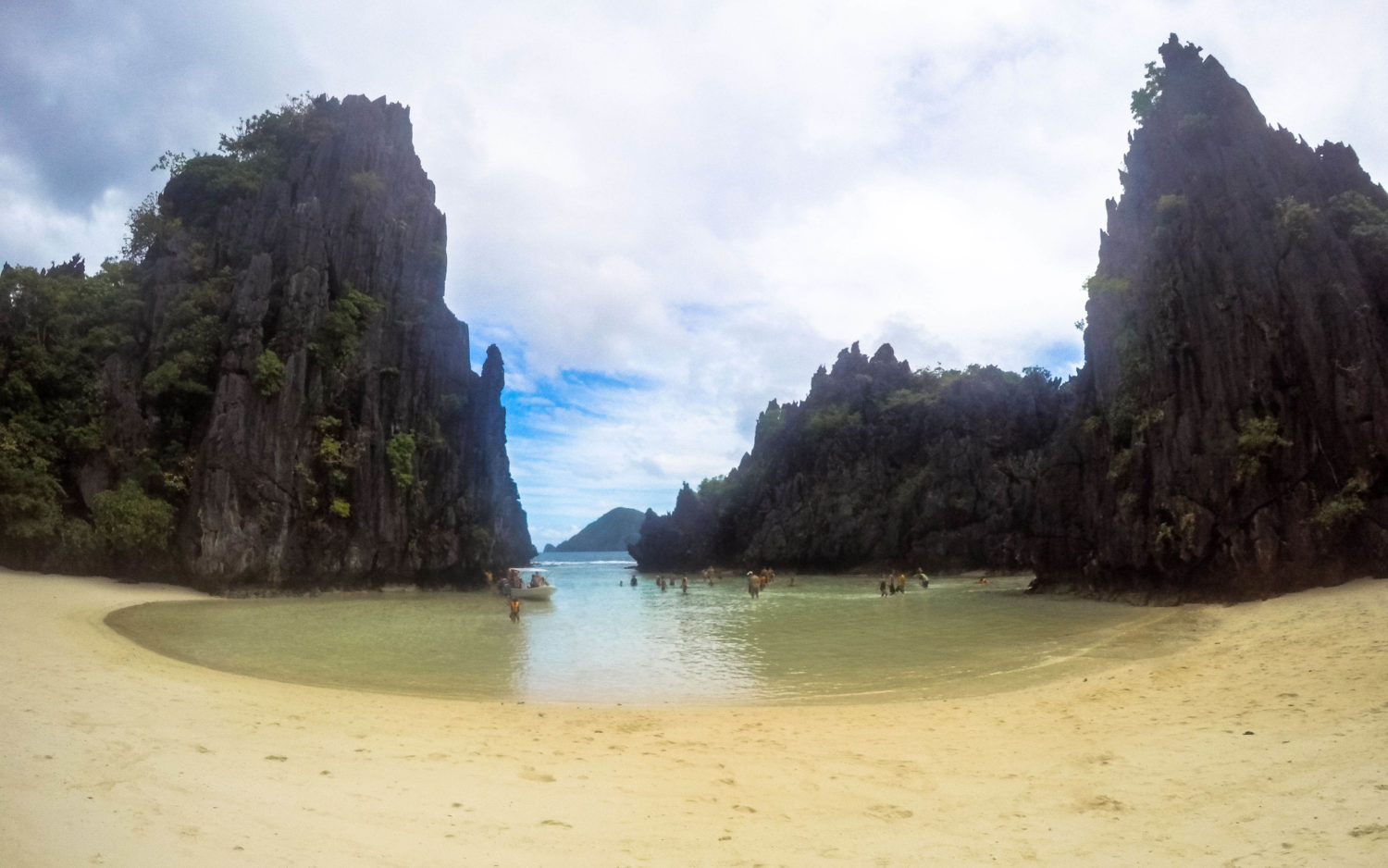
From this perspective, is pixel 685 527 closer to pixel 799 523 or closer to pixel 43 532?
pixel 799 523

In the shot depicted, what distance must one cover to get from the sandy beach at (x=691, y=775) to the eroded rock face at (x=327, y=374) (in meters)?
24.0

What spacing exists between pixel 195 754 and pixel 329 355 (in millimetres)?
34505

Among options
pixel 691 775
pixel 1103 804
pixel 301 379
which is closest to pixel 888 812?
pixel 1103 804

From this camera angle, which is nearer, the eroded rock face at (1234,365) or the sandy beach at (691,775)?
the sandy beach at (691,775)

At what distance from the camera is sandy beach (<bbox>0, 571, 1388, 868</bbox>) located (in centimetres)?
431

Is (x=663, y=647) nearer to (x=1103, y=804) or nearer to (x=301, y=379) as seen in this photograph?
(x=1103, y=804)

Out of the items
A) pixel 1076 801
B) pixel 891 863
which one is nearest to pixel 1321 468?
pixel 1076 801

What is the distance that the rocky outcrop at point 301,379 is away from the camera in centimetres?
3150

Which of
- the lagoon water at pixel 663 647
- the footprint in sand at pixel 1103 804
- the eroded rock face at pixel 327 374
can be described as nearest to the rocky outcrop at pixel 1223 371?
the lagoon water at pixel 663 647

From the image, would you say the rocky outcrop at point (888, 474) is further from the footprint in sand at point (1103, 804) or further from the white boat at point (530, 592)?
the footprint in sand at point (1103, 804)

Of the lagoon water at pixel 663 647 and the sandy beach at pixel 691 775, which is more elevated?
the sandy beach at pixel 691 775

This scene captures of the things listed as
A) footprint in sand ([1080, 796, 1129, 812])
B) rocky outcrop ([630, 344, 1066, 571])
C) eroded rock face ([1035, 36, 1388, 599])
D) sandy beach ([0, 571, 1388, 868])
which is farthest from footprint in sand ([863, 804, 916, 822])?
rocky outcrop ([630, 344, 1066, 571])

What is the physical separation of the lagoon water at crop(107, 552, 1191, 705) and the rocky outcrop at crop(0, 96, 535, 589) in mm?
5916

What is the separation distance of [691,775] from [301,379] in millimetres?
34699
